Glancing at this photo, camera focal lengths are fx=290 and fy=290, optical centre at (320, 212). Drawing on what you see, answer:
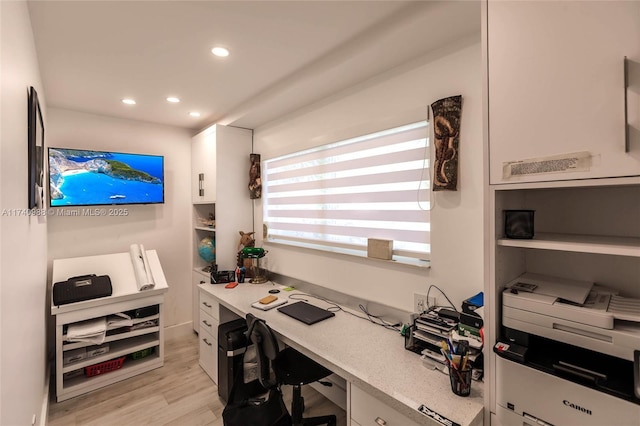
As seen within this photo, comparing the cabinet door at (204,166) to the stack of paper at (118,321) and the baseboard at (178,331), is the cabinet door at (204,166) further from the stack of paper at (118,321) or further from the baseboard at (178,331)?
the baseboard at (178,331)

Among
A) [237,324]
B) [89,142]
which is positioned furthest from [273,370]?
[89,142]

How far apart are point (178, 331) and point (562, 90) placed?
4.00 meters

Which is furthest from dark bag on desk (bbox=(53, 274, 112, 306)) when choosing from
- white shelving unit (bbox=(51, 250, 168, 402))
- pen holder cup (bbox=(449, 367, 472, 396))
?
pen holder cup (bbox=(449, 367, 472, 396))

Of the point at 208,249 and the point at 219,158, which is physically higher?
the point at 219,158

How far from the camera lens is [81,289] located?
2.44 metres

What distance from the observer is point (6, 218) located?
3.23ft

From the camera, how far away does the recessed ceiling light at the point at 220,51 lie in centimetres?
183

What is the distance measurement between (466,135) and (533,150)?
25.9 inches

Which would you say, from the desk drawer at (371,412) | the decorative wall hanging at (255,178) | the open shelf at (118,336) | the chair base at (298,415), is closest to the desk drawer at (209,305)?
the open shelf at (118,336)

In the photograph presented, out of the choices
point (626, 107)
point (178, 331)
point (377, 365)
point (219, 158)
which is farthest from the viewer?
point (178, 331)

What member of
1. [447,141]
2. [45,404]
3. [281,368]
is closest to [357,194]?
[447,141]

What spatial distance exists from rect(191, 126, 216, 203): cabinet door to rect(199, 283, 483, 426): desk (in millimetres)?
1555

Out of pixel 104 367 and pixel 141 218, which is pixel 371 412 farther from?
pixel 141 218

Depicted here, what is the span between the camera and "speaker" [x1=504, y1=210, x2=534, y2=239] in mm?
1091
